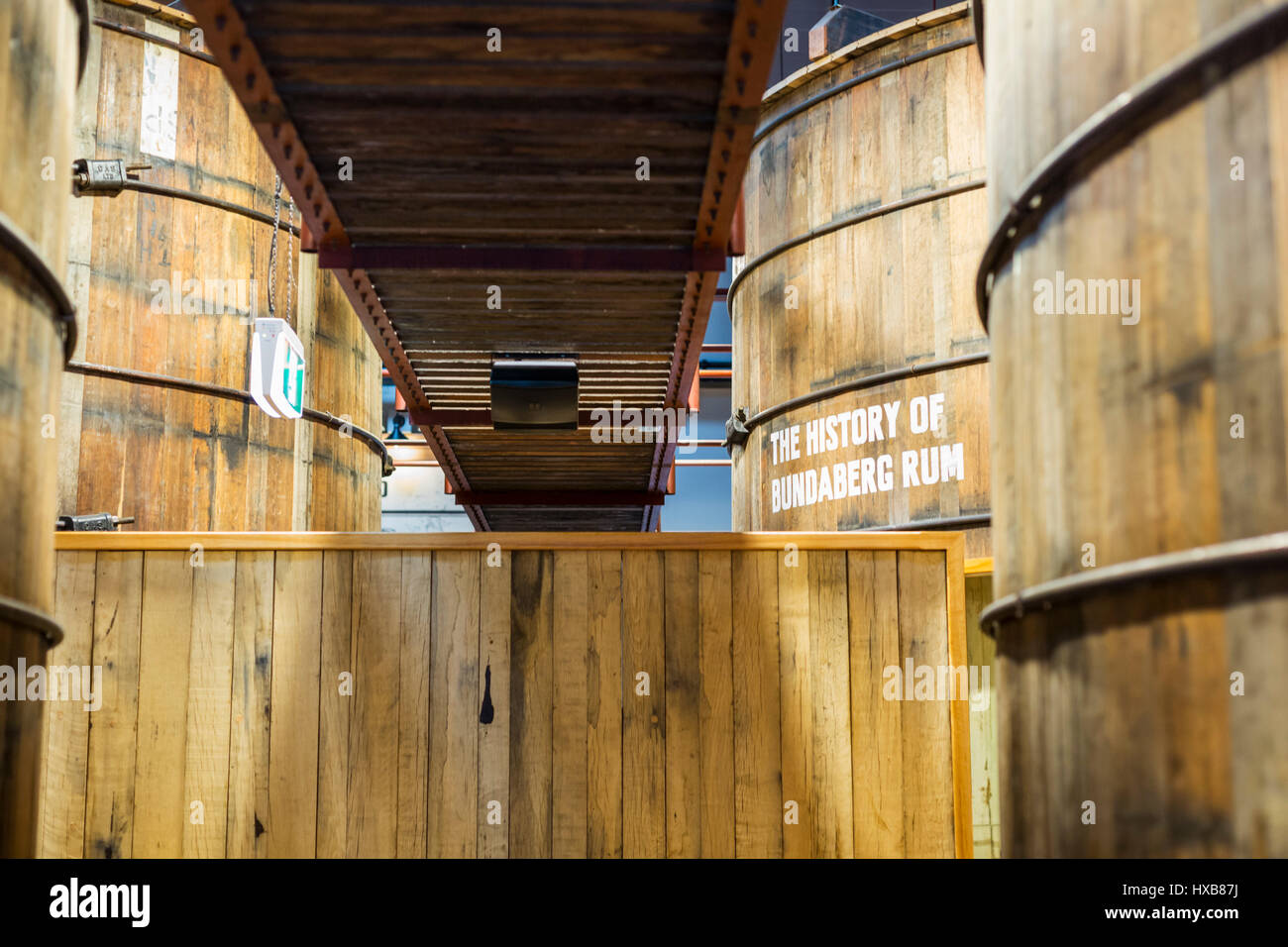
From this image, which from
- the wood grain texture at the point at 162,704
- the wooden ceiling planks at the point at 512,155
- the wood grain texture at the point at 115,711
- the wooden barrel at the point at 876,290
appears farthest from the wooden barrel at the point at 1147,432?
the wooden barrel at the point at 876,290

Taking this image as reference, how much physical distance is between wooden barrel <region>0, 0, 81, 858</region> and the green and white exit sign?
3.84m

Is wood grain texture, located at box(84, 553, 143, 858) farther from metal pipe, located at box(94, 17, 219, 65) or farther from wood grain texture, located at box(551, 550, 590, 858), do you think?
metal pipe, located at box(94, 17, 219, 65)

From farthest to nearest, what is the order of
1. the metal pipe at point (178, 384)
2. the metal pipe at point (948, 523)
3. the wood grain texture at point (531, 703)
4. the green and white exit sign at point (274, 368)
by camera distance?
1. the metal pipe at point (178, 384)
2. the metal pipe at point (948, 523)
3. the green and white exit sign at point (274, 368)
4. the wood grain texture at point (531, 703)

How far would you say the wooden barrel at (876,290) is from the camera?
948 cm

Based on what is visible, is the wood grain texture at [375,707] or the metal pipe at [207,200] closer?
the wood grain texture at [375,707]

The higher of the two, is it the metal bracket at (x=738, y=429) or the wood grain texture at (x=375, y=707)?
the metal bracket at (x=738, y=429)

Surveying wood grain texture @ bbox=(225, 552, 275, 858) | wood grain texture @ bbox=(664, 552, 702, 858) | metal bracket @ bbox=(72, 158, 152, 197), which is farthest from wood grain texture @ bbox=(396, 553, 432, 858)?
metal bracket @ bbox=(72, 158, 152, 197)

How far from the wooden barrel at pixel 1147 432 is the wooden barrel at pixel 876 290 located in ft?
16.6

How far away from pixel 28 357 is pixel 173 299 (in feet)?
20.8

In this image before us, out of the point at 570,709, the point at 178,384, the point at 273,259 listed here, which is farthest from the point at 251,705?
the point at 273,259

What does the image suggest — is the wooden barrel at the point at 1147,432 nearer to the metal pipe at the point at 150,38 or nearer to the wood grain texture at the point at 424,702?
the wood grain texture at the point at 424,702

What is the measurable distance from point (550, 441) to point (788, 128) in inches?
127

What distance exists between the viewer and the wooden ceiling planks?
5391 millimetres

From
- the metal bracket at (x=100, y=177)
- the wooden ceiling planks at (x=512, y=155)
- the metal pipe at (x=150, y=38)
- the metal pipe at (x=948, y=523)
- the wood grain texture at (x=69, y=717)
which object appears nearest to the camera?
the wooden ceiling planks at (x=512, y=155)
